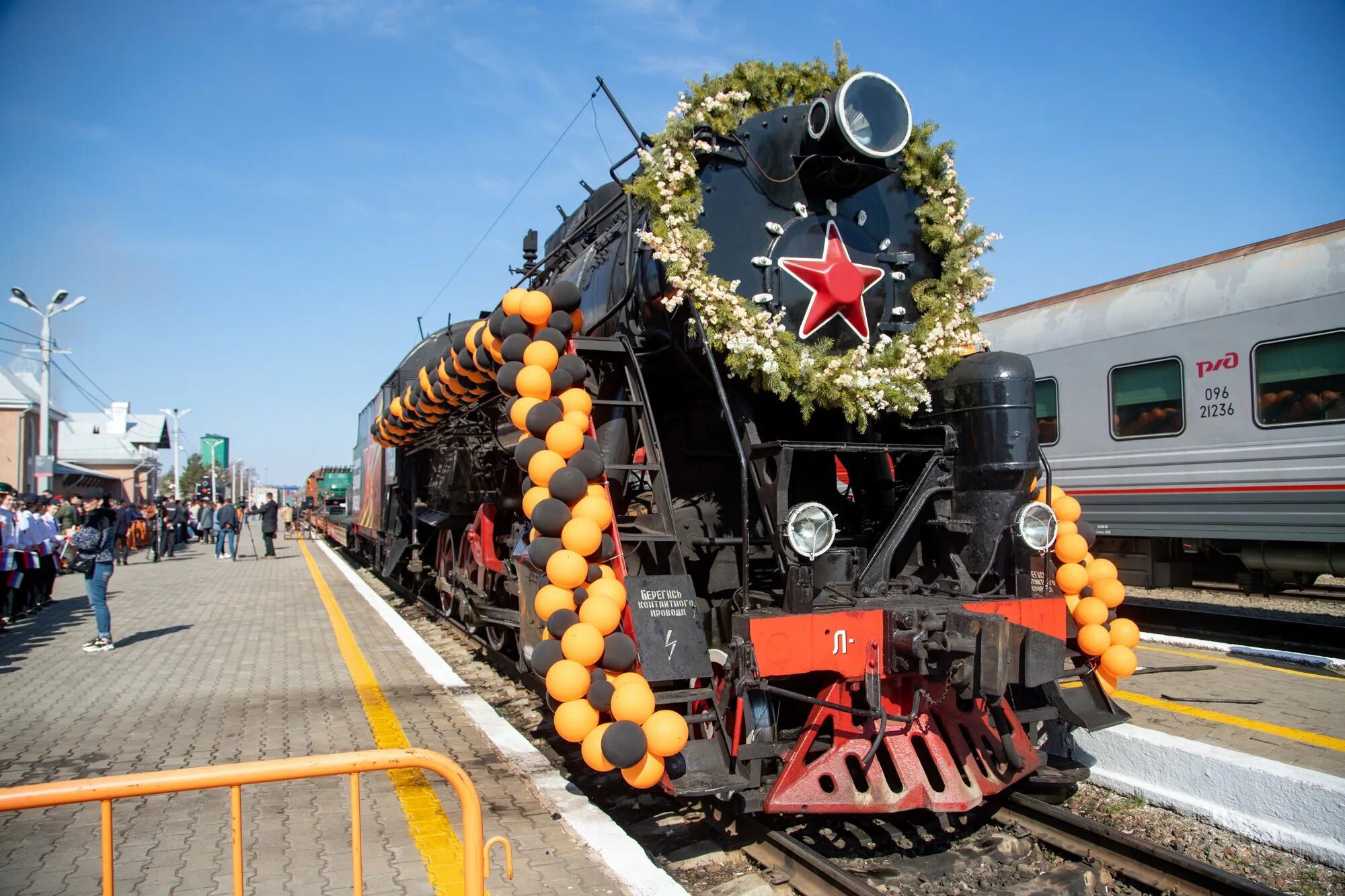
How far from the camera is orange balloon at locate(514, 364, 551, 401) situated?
15.1 feet

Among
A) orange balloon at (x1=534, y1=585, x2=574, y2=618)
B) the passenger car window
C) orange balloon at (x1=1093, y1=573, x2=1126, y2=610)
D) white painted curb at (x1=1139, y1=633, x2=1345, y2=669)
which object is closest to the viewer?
orange balloon at (x1=534, y1=585, x2=574, y2=618)

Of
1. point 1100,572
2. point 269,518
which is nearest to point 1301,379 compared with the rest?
point 1100,572

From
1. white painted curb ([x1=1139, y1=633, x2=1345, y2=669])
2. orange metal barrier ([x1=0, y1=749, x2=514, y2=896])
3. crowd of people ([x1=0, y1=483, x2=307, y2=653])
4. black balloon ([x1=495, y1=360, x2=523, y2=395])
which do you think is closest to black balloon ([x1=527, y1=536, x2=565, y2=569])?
black balloon ([x1=495, y1=360, x2=523, y2=395])

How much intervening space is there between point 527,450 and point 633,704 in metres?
1.43

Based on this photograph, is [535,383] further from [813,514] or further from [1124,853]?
[1124,853]

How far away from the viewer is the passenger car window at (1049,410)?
35.4 feet

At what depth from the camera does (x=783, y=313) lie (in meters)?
4.65

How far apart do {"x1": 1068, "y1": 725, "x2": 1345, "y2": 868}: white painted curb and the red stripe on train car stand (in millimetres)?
4788

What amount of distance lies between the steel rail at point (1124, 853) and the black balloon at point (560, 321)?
3480 mm

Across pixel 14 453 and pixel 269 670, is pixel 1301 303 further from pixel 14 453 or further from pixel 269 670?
pixel 14 453

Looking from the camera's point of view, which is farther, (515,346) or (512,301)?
(512,301)

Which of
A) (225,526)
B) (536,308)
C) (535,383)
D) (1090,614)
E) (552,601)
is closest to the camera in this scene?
(552,601)

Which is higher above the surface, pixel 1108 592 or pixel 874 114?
pixel 874 114

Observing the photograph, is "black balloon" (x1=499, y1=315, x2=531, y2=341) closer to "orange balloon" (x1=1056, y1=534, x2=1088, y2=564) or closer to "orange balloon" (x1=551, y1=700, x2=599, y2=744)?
"orange balloon" (x1=551, y1=700, x2=599, y2=744)
